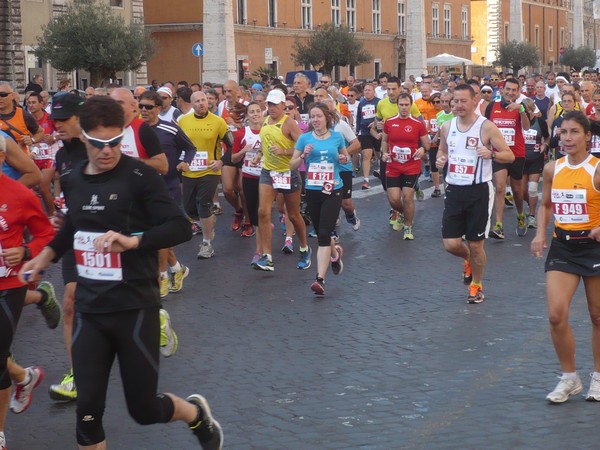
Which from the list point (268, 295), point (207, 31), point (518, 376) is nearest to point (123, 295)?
point (518, 376)

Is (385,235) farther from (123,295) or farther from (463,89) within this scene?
(123,295)

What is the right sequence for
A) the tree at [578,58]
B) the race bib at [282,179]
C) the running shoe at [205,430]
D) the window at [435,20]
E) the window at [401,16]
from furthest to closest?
1. the tree at [578,58]
2. the window at [435,20]
3. the window at [401,16]
4. the race bib at [282,179]
5. the running shoe at [205,430]

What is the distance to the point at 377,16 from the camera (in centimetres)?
6744

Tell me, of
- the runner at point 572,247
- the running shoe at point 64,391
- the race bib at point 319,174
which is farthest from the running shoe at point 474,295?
the running shoe at point 64,391

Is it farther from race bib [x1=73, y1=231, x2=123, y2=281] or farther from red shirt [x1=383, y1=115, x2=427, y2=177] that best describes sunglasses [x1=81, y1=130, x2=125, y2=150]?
red shirt [x1=383, y1=115, x2=427, y2=177]

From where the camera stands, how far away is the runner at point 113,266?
5.08 metres

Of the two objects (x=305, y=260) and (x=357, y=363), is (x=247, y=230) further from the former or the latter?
(x=357, y=363)

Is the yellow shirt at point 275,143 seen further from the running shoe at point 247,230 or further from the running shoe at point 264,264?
the running shoe at point 247,230

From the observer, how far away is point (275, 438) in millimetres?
6148

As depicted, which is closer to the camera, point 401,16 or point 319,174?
point 319,174

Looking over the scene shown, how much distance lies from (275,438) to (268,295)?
15.1 ft

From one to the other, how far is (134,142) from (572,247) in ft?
11.4

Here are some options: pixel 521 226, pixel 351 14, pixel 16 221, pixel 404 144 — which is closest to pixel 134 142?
pixel 16 221

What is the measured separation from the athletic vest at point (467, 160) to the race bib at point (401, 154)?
362 cm
